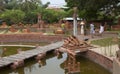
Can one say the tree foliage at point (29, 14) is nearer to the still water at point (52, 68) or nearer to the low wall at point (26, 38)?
the low wall at point (26, 38)

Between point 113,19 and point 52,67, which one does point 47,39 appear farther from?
point 52,67

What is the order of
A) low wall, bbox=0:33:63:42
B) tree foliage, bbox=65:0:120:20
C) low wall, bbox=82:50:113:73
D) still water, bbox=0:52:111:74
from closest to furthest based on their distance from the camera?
Result: low wall, bbox=82:50:113:73 → still water, bbox=0:52:111:74 → tree foliage, bbox=65:0:120:20 → low wall, bbox=0:33:63:42

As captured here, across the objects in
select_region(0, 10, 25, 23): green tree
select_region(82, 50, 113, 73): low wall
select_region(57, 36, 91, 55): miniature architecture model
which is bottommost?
select_region(82, 50, 113, 73): low wall

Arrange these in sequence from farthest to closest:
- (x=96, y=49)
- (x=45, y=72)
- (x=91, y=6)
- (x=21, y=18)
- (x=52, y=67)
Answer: (x=21, y=18), (x=91, y=6), (x=96, y=49), (x=52, y=67), (x=45, y=72)

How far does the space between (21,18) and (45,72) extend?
85.6 feet

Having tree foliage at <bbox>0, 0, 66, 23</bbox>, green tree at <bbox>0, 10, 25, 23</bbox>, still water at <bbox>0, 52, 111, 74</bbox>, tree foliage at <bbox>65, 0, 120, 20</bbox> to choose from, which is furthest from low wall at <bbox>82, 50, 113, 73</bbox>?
tree foliage at <bbox>0, 0, 66, 23</bbox>

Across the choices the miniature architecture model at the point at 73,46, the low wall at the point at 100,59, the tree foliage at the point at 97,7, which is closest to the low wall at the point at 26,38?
the tree foliage at the point at 97,7

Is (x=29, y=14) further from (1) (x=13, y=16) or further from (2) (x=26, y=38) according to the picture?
(2) (x=26, y=38)

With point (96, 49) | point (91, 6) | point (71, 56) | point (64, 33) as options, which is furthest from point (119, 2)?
point (71, 56)

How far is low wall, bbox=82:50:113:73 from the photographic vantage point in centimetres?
1570

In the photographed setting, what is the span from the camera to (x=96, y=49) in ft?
64.3

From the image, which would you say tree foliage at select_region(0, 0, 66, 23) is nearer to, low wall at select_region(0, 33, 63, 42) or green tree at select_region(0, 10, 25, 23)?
green tree at select_region(0, 10, 25, 23)

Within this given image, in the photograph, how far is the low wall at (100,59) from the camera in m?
15.7

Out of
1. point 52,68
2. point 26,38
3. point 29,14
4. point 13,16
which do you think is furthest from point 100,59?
point 29,14
